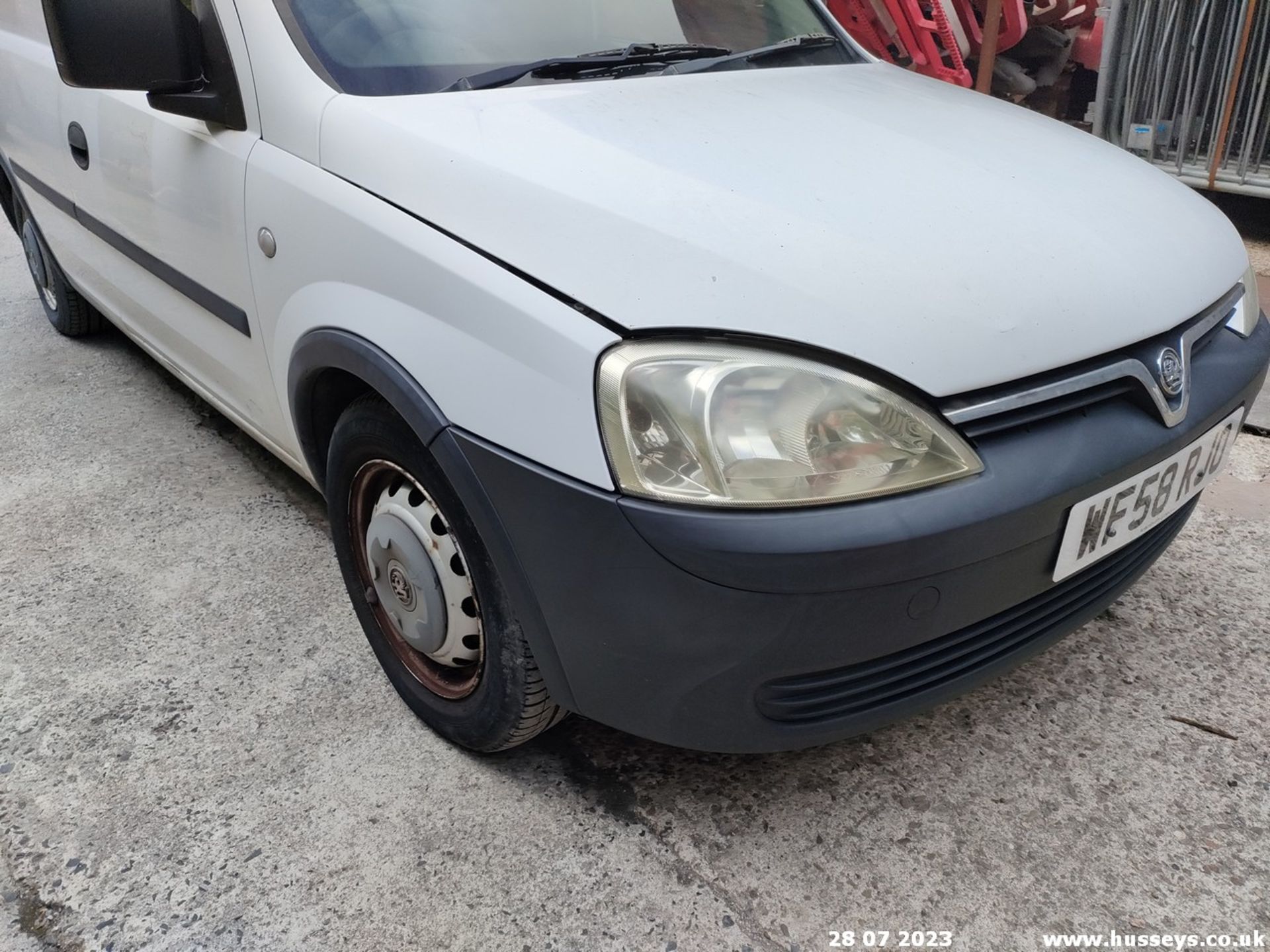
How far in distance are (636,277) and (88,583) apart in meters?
1.80

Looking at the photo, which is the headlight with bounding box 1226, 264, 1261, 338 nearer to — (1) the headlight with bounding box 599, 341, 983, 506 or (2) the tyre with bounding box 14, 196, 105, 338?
(1) the headlight with bounding box 599, 341, 983, 506

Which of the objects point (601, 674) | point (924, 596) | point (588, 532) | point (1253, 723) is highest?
point (588, 532)

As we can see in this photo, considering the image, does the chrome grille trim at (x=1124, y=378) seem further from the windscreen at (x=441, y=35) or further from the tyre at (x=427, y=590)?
the windscreen at (x=441, y=35)

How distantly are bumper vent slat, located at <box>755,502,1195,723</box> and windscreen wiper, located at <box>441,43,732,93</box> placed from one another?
1.14 metres

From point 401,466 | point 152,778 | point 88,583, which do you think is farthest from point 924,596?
point 88,583

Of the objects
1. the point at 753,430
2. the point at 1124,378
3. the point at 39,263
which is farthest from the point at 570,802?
the point at 39,263

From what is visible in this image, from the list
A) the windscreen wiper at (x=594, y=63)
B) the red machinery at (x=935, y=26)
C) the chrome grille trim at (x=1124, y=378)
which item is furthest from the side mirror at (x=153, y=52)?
the red machinery at (x=935, y=26)

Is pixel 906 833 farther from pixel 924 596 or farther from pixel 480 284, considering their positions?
pixel 480 284

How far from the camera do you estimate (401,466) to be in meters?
1.70

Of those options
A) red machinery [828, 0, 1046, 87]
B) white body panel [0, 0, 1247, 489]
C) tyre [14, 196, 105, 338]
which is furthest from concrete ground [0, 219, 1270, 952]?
red machinery [828, 0, 1046, 87]

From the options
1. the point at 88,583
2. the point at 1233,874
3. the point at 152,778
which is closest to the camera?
the point at 1233,874

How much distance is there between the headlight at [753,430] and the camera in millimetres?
1277

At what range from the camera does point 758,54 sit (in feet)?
6.96

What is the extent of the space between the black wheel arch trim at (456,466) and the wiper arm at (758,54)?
0.82m
